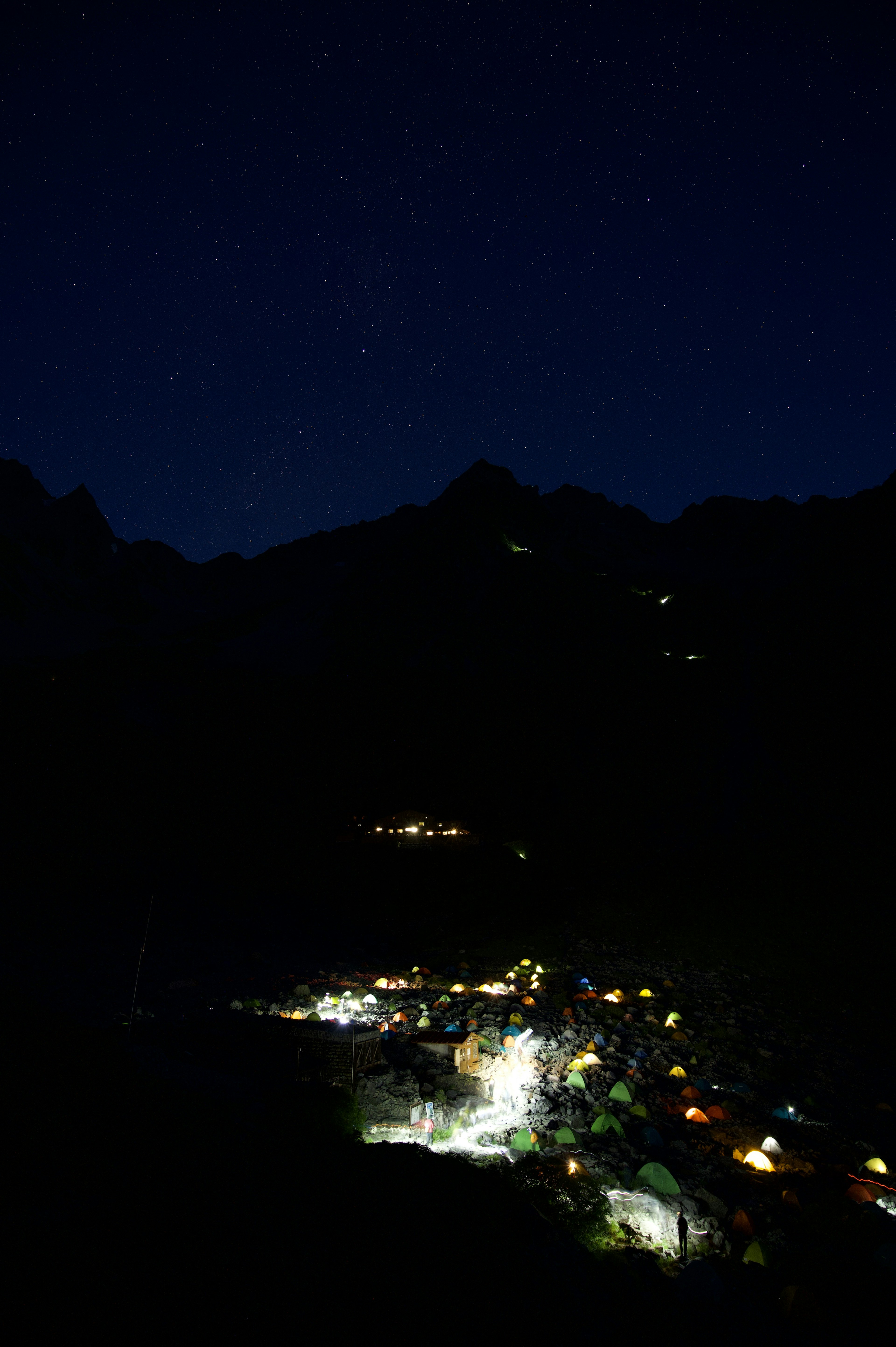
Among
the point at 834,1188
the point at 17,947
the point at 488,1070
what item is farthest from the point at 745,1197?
the point at 17,947

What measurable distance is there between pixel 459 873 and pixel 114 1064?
36193 millimetres

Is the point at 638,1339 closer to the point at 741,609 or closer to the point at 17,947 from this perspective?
the point at 17,947

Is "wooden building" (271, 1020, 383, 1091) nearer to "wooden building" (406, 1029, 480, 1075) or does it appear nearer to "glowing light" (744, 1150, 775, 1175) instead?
"wooden building" (406, 1029, 480, 1075)

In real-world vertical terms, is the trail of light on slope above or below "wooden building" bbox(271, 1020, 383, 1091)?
below

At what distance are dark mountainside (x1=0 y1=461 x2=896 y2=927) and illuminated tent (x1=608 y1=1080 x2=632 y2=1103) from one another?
29722 millimetres

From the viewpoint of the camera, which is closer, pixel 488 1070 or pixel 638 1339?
pixel 638 1339

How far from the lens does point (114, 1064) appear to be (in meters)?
11.9

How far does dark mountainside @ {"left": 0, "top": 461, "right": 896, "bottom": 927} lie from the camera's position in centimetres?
4934

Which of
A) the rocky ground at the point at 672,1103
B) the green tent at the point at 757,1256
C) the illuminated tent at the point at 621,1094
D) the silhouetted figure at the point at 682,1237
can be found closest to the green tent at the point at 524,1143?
the rocky ground at the point at 672,1103

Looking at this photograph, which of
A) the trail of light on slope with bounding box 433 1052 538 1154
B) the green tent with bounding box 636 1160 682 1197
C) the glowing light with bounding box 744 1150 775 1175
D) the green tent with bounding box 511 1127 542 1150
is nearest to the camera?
the green tent with bounding box 636 1160 682 1197

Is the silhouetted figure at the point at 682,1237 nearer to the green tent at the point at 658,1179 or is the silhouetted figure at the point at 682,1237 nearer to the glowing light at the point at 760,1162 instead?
the green tent at the point at 658,1179

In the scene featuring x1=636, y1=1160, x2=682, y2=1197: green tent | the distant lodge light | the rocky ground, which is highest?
x1=636, y1=1160, x2=682, y2=1197: green tent

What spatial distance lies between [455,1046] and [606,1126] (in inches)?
183

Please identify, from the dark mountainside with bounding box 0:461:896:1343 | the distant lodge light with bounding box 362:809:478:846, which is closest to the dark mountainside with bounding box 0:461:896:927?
the dark mountainside with bounding box 0:461:896:1343
